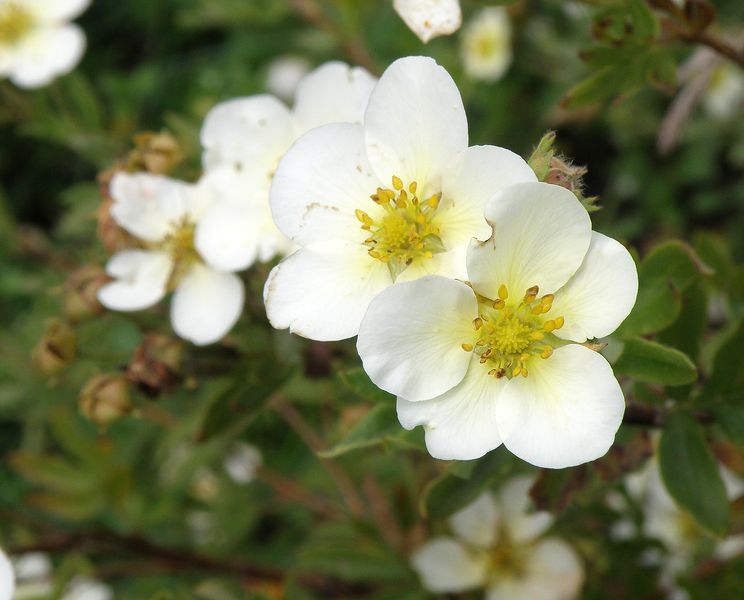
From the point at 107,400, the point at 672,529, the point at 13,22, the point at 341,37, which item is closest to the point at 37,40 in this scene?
the point at 13,22

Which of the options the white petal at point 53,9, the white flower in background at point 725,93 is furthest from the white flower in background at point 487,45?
the white petal at point 53,9

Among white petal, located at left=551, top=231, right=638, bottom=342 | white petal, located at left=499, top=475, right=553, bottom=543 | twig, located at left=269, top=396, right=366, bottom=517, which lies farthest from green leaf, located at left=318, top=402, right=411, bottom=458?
twig, located at left=269, top=396, right=366, bottom=517

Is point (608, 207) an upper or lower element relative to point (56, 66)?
lower

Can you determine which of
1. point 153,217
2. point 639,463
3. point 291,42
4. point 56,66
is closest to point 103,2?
point 291,42

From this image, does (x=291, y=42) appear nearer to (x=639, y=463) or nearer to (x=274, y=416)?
(x=274, y=416)

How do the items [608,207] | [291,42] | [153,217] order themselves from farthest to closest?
[291,42]
[608,207]
[153,217]

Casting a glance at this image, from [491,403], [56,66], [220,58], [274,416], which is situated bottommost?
[274,416]

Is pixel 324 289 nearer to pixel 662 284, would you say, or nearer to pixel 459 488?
pixel 459 488
